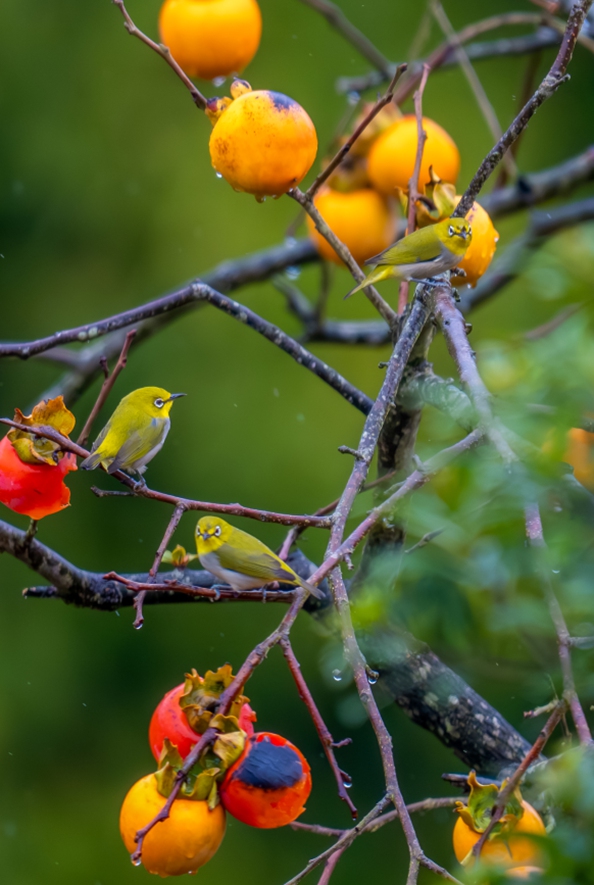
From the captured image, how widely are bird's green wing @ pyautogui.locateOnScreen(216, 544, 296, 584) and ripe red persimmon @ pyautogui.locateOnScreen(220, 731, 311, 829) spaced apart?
0.38ft

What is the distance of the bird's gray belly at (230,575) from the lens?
2.36 feet

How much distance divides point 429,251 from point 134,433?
0.97 ft

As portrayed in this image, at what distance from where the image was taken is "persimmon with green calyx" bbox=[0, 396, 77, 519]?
68 centimetres

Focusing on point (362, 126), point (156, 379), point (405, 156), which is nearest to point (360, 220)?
point (405, 156)

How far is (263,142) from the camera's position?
715 millimetres

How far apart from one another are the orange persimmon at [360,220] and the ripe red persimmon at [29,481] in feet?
1.65

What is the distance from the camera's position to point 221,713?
57 centimetres

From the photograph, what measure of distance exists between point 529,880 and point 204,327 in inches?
109

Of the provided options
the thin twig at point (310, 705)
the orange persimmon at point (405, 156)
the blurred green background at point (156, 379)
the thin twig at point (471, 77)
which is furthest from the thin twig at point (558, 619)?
the blurred green background at point (156, 379)

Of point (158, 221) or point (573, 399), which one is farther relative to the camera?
point (158, 221)

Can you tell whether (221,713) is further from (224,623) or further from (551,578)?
(224,623)

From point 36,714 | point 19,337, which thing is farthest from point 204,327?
point 36,714

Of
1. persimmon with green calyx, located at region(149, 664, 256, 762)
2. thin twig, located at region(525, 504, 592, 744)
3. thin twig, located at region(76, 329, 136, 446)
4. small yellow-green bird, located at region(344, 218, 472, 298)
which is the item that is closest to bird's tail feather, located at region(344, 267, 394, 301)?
small yellow-green bird, located at region(344, 218, 472, 298)

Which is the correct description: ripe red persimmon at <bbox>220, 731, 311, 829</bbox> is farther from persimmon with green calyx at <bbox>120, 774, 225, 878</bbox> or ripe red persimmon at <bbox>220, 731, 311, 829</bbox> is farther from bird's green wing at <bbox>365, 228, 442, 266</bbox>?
bird's green wing at <bbox>365, 228, 442, 266</bbox>
